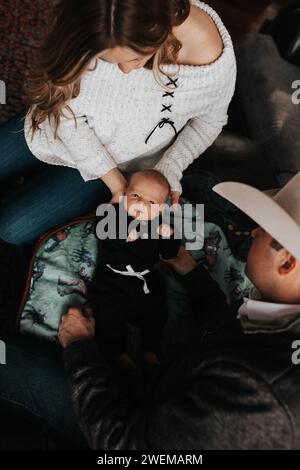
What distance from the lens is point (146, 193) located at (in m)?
1.19

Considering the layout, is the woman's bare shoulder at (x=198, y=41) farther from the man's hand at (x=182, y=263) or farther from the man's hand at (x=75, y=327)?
the man's hand at (x=75, y=327)

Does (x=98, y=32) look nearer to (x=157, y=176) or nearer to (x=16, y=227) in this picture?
(x=157, y=176)

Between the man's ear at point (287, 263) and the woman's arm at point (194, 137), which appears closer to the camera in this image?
the man's ear at point (287, 263)

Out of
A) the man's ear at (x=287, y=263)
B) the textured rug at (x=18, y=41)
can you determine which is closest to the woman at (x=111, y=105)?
the man's ear at (x=287, y=263)

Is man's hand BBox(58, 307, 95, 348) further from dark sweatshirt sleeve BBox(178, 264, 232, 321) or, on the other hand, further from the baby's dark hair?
the baby's dark hair

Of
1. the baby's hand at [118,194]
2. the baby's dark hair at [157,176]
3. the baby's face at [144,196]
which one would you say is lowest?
the baby's hand at [118,194]

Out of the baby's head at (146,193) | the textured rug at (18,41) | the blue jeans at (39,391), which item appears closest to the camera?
the blue jeans at (39,391)

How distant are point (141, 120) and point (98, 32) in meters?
0.32

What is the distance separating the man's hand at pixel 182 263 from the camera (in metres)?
1.29

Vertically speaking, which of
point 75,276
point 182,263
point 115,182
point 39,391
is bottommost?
point 39,391

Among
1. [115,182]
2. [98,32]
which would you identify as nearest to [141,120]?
[115,182]

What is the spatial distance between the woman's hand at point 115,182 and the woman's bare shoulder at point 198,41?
1.15 ft

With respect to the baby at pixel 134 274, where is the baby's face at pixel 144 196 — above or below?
above
